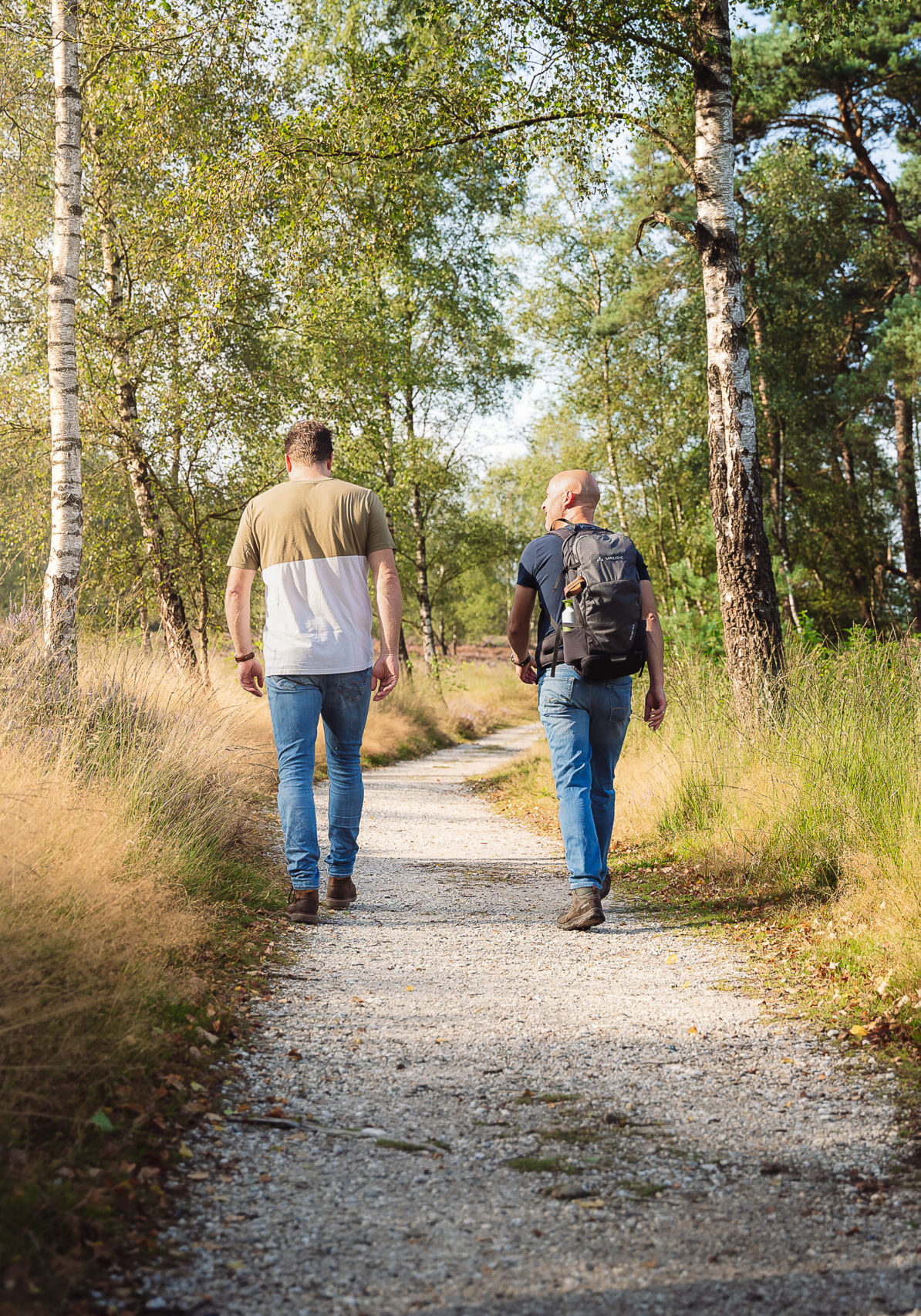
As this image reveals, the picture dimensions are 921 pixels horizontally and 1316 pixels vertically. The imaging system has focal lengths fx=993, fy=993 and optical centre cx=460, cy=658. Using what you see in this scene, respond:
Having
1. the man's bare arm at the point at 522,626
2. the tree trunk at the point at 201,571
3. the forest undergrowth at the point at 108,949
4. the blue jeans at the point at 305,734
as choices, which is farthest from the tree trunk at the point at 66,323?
the tree trunk at the point at 201,571

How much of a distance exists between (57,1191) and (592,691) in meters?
3.48

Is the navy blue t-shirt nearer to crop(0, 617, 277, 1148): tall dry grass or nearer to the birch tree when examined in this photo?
crop(0, 617, 277, 1148): tall dry grass

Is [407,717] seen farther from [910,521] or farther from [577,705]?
[577,705]

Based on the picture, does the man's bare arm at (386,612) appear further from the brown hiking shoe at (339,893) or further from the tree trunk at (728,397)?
the tree trunk at (728,397)

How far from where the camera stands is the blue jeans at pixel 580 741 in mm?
5012

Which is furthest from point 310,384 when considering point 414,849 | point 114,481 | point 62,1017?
point 62,1017

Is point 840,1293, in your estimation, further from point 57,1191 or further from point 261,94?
point 261,94

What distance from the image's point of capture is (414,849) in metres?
7.57

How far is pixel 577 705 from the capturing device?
5062mm

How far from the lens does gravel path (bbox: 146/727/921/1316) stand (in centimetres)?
199

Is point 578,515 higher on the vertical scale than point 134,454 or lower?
lower

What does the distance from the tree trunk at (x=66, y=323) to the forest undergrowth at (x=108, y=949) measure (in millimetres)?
1411

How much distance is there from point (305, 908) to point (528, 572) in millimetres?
2066

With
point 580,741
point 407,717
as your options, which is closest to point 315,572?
point 580,741
